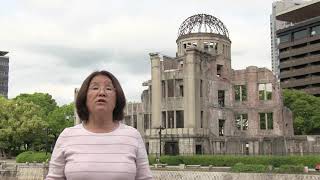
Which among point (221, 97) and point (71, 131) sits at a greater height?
point (221, 97)

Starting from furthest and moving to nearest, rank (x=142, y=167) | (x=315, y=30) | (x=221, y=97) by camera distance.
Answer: (x=315, y=30), (x=221, y=97), (x=142, y=167)

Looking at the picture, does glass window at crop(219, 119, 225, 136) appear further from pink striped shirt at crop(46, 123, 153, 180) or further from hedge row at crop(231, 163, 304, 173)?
pink striped shirt at crop(46, 123, 153, 180)

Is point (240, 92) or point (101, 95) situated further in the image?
point (240, 92)

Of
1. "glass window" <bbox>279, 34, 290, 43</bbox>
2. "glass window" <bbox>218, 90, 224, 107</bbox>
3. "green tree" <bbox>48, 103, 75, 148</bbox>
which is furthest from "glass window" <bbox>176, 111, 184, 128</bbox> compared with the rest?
"glass window" <bbox>279, 34, 290, 43</bbox>

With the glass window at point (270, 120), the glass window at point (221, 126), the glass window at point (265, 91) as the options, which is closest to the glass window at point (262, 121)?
the glass window at point (270, 120)

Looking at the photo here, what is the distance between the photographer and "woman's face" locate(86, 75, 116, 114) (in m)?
4.01

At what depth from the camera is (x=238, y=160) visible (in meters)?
46.4

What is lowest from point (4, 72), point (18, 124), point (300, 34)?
point (18, 124)

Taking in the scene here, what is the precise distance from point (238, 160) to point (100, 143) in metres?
43.5

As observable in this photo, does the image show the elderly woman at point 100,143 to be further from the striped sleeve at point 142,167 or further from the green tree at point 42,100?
the green tree at point 42,100

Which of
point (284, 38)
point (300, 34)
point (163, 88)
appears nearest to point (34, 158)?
point (163, 88)

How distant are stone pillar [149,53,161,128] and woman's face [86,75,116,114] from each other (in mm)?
54981

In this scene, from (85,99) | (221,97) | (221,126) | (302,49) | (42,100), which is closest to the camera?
(85,99)

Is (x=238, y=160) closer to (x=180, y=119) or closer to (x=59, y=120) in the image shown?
(x=180, y=119)
